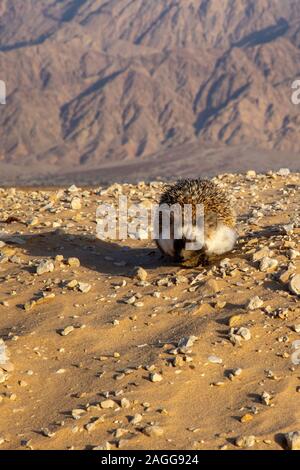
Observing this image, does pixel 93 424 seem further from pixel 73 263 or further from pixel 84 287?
pixel 73 263

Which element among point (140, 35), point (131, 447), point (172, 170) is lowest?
point (172, 170)

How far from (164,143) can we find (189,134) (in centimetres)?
525

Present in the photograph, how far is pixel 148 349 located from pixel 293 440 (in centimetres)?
172

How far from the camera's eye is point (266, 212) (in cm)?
1058

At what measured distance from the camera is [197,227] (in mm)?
7352

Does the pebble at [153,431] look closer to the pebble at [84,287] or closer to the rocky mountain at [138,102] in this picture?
the pebble at [84,287]

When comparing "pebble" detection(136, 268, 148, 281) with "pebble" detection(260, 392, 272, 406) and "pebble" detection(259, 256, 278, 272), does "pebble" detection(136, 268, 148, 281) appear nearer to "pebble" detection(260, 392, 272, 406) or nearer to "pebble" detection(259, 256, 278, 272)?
"pebble" detection(259, 256, 278, 272)

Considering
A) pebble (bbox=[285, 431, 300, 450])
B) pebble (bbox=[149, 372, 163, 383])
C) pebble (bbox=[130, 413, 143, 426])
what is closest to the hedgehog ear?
pebble (bbox=[149, 372, 163, 383])

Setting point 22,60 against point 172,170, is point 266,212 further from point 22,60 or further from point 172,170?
point 22,60

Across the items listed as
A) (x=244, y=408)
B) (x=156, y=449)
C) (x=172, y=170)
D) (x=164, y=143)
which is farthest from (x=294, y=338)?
(x=164, y=143)

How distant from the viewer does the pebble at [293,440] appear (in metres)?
4.70

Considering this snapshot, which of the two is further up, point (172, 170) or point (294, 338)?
point (294, 338)

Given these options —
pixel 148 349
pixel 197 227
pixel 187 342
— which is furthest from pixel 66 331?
pixel 197 227

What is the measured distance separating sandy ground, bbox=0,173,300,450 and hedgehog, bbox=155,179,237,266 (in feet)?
0.62
